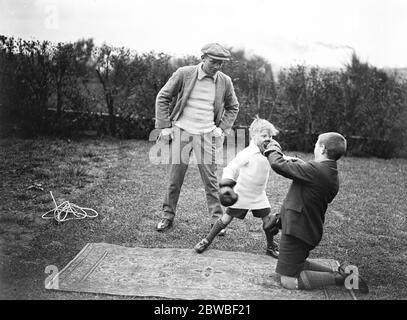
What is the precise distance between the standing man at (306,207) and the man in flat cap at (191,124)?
137cm

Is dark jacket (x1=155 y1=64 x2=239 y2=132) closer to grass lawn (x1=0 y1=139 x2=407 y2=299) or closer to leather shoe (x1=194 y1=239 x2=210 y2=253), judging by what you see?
grass lawn (x1=0 y1=139 x2=407 y2=299)

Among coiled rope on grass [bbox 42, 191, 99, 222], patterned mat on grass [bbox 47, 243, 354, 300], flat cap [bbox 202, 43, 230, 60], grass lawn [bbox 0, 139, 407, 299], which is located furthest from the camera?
coiled rope on grass [bbox 42, 191, 99, 222]

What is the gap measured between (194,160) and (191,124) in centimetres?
297

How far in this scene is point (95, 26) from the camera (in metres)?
9.93

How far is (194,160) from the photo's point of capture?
27.0ft

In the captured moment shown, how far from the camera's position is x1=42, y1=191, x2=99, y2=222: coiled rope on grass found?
17.6 ft

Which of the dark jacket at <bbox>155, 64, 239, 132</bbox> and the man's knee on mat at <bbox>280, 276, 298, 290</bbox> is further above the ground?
the dark jacket at <bbox>155, 64, 239, 132</bbox>

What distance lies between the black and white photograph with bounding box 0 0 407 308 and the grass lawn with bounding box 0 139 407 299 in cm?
3

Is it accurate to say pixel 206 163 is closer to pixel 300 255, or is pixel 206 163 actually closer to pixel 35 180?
pixel 300 255

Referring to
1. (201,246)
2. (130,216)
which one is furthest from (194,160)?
(201,246)

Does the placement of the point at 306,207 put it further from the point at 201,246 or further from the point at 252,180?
the point at 201,246

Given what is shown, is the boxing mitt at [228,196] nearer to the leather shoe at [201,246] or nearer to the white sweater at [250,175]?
the white sweater at [250,175]

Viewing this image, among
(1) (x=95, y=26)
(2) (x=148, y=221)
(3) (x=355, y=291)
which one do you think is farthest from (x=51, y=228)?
(1) (x=95, y=26)

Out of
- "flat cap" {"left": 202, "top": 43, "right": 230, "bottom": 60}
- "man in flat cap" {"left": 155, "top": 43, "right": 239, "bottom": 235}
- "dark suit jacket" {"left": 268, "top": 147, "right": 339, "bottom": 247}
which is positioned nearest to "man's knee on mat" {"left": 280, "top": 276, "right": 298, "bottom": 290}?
"dark suit jacket" {"left": 268, "top": 147, "right": 339, "bottom": 247}
